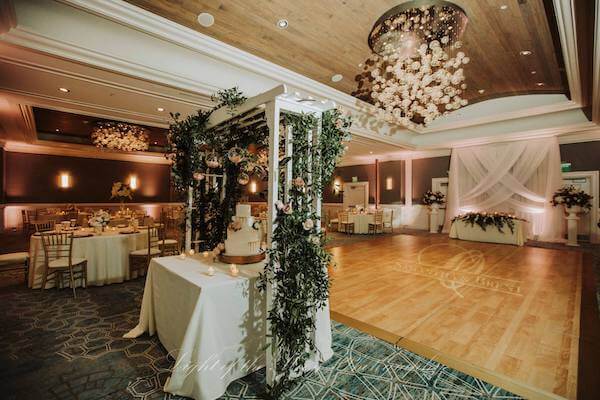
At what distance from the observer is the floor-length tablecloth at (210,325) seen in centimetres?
199

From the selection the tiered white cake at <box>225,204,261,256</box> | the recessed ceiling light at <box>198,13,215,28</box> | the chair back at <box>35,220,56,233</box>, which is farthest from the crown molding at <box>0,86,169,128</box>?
the tiered white cake at <box>225,204,261,256</box>

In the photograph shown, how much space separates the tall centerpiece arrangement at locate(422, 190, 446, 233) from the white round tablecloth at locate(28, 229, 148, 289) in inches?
385

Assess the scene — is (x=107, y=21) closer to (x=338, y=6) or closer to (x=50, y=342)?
(x=338, y=6)

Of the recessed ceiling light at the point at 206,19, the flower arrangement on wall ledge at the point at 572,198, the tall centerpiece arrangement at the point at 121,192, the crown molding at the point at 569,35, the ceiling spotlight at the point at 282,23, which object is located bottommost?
the flower arrangement on wall ledge at the point at 572,198

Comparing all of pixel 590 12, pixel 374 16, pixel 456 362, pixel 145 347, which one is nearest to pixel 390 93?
pixel 374 16

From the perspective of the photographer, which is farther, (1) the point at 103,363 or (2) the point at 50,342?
(2) the point at 50,342

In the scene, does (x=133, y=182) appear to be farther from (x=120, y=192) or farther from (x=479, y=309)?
(x=479, y=309)

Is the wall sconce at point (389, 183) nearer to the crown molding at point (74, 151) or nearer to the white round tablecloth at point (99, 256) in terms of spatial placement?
the crown molding at point (74, 151)

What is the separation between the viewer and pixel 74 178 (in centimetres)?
1109

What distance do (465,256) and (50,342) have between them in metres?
7.45

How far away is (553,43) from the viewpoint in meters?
4.69

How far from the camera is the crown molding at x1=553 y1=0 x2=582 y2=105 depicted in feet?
10.7

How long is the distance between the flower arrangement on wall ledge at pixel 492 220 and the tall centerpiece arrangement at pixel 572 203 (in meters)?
1.17

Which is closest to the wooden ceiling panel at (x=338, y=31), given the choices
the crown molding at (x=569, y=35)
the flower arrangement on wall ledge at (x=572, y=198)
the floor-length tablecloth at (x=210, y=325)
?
the crown molding at (x=569, y=35)
